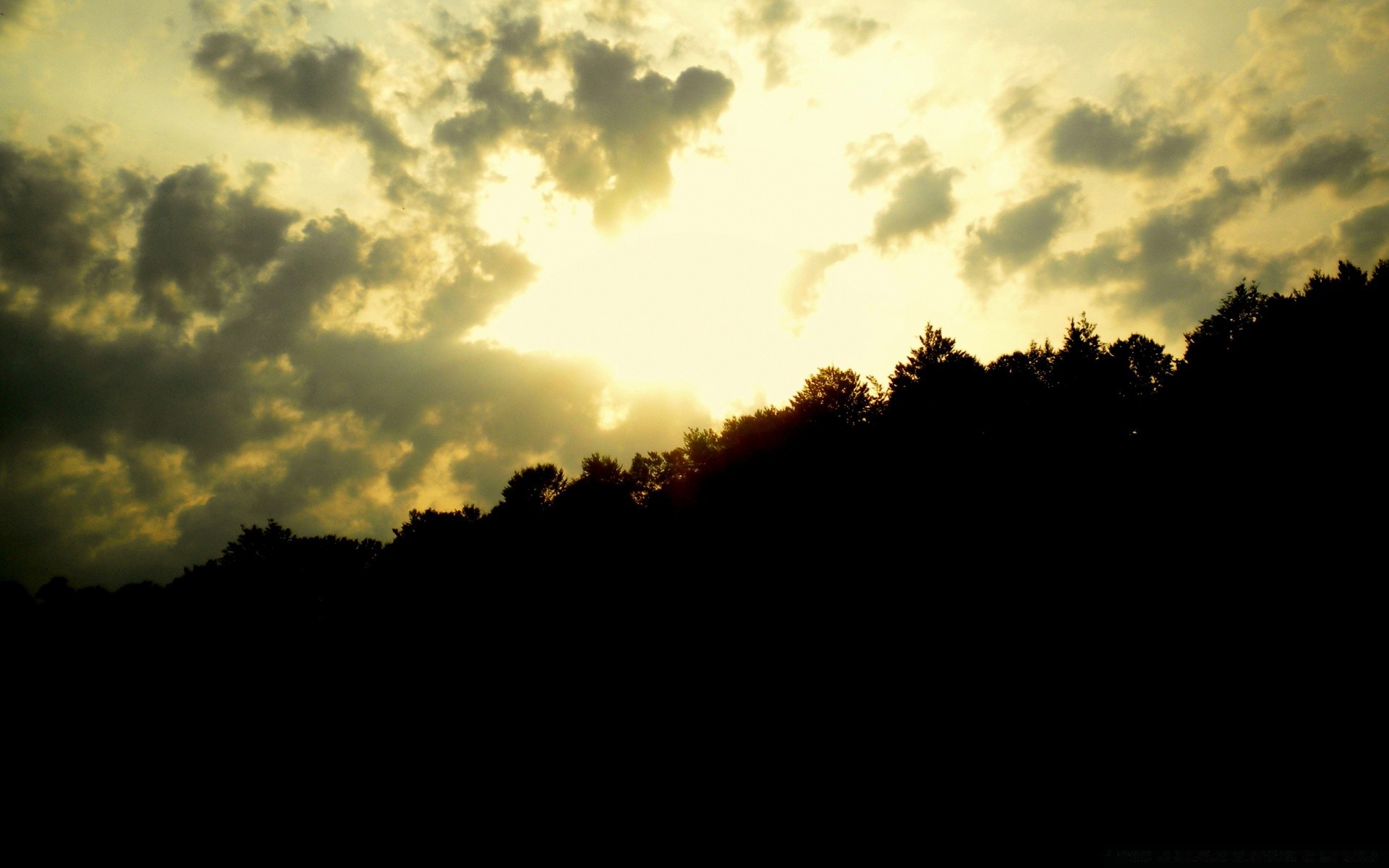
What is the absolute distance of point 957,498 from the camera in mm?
29844

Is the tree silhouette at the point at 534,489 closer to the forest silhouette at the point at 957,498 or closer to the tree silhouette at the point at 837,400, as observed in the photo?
the forest silhouette at the point at 957,498

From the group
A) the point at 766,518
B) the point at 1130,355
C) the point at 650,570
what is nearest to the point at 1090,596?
the point at 766,518

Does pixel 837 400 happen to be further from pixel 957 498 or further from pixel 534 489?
pixel 534 489

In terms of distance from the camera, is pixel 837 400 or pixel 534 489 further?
pixel 534 489

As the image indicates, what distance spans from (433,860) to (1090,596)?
28267 millimetres

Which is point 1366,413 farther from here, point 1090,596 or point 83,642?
point 83,642

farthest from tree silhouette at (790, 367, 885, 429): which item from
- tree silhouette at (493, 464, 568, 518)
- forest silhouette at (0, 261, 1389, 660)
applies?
tree silhouette at (493, 464, 568, 518)

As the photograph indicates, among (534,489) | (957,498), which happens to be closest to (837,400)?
(957,498)

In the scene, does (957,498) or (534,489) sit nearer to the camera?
(957,498)

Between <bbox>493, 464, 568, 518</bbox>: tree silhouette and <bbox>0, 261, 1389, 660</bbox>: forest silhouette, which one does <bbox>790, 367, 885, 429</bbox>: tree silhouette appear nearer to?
<bbox>0, 261, 1389, 660</bbox>: forest silhouette

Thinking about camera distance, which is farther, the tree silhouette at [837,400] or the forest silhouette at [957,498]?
the tree silhouette at [837,400]

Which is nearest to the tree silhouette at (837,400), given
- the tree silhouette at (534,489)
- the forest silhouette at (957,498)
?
the forest silhouette at (957,498)

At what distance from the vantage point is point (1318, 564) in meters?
19.8

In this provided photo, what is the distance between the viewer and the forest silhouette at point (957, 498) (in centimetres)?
2292
